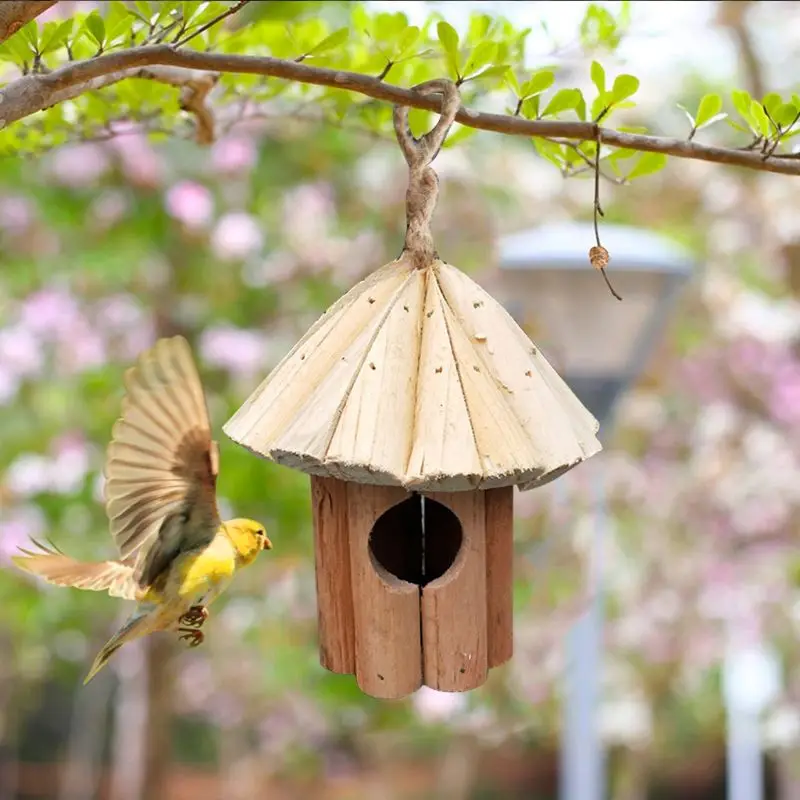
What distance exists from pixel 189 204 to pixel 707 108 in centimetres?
240

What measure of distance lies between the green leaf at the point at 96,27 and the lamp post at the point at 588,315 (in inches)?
74.4

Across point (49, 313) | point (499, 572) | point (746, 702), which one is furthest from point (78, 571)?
point (746, 702)

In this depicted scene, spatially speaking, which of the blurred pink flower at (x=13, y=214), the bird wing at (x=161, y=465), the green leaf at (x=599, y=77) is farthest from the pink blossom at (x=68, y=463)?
the green leaf at (x=599, y=77)

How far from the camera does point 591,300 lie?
291 cm

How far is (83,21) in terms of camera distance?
97 cm

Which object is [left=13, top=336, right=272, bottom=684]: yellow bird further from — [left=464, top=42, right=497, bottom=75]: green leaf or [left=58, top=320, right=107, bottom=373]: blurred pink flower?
[left=58, top=320, right=107, bottom=373]: blurred pink flower

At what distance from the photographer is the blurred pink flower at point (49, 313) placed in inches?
137

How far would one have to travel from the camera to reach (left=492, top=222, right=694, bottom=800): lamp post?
9.01ft

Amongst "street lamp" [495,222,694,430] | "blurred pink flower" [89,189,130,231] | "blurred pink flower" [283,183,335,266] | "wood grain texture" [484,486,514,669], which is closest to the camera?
"wood grain texture" [484,486,514,669]

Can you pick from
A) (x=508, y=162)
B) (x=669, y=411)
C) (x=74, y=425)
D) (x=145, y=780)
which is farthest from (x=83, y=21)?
(x=669, y=411)

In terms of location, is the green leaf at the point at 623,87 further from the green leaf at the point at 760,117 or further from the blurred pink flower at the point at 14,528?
the blurred pink flower at the point at 14,528

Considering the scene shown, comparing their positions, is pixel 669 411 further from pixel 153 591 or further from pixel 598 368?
pixel 153 591

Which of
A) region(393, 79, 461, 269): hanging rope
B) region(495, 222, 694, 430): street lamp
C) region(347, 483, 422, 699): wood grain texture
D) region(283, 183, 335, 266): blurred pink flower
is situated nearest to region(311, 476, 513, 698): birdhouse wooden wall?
region(347, 483, 422, 699): wood grain texture

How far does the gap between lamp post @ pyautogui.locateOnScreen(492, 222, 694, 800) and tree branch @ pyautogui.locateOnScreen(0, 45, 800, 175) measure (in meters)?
1.67
